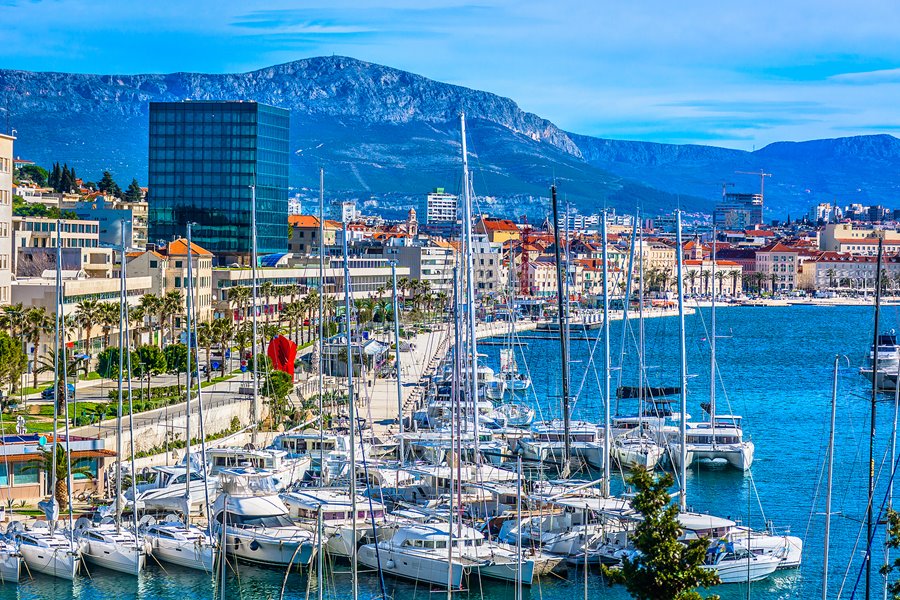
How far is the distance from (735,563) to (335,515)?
328 inches

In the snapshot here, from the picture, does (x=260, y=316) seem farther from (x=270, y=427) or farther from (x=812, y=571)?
(x=812, y=571)

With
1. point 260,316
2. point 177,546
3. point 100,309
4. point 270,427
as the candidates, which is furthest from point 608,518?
point 260,316

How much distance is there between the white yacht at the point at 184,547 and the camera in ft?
98.1

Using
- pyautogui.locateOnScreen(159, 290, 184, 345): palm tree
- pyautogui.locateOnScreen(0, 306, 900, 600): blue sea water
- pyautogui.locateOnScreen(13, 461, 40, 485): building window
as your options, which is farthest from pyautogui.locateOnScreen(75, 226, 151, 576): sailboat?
pyautogui.locateOnScreen(159, 290, 184, 345): palm tree

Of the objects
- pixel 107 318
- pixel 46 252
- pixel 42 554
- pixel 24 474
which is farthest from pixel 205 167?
pixel 42 554

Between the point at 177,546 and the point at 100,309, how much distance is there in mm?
26467

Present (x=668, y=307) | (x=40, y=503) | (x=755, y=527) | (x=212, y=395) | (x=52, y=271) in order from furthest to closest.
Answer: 1. (x=668, y=307)
2. (x=52, y=271)
3. (x=212, y=395)
4. (x=755, y=527)
5. (x=40, y=503)

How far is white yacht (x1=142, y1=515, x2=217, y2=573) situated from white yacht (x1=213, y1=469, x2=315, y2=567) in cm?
41

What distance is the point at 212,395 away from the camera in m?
47.7

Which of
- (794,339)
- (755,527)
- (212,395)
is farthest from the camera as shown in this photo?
(794,339)

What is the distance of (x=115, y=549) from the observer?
29.7 m

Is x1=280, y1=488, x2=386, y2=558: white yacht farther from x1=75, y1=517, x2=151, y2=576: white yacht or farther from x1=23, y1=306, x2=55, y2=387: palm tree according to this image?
x1=23, y1=306, x2=55, y2=387: palm tree

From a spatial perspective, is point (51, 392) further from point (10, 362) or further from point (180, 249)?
point (180, 249)

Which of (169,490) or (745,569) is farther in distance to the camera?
(169,490)
